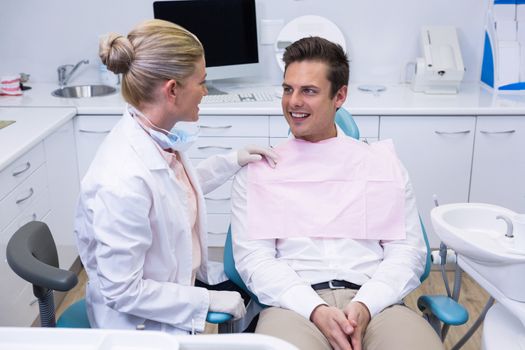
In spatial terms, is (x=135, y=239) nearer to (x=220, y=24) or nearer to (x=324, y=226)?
(x=324, y=226)

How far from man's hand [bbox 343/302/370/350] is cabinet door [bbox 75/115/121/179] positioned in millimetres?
1751

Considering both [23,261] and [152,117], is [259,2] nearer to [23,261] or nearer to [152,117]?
[152,117]

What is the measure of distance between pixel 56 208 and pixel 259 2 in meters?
1.53

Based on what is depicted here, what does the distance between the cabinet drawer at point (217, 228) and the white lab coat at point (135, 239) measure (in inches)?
58.5

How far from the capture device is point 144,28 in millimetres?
1525

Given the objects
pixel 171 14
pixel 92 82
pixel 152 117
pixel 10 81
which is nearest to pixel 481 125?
pixel 171 14

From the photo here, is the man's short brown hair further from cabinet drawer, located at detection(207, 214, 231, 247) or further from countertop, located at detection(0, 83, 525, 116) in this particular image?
cabinet drawer, located at detection(207, 214, 231, 247)

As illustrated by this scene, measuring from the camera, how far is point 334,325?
1.60 meters

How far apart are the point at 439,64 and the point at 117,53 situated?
6.86ft

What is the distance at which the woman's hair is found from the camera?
4.93ft

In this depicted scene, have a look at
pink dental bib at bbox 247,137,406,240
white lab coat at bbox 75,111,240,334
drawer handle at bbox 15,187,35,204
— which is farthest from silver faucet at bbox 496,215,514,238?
drawer handle at bbox 15,187,35,204

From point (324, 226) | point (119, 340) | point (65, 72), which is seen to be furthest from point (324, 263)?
point (65, 72)

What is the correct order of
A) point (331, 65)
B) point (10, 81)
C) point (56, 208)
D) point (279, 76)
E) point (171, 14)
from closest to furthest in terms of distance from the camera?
point (331, 65)
point (56, 208)
point (171, 14)
point (10, 81)
point (279, 76)

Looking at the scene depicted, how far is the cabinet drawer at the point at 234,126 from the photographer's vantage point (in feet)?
9.74
